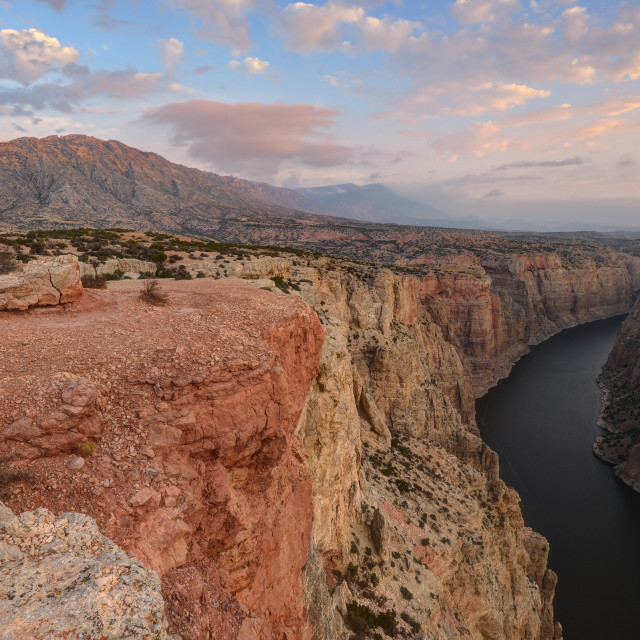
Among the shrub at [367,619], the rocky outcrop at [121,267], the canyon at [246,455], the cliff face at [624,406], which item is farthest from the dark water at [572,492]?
the rocky outcrop at [121,267]

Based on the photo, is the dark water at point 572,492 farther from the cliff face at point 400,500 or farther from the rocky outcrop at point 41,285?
the rocky outcrop at point 41,285

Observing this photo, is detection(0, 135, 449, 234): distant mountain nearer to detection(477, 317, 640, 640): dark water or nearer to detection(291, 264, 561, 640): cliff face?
detection(291, 264, 561, 640): cliff face

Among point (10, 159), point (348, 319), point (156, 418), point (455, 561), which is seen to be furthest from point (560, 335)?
point (10, 159)

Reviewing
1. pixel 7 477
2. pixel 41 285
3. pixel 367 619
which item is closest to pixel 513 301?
pixel 367 619

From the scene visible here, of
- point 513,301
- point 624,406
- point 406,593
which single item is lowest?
point 624,406

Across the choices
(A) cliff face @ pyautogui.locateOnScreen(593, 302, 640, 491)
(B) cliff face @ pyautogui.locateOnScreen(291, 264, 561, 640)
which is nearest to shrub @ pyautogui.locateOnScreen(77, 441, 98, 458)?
(B) cliff face @ pyautogui.locateOnScreen(291, 264, 561, 640)

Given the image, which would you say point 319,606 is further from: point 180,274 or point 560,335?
point 560,335

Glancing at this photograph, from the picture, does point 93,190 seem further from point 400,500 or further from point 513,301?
point 400,500
